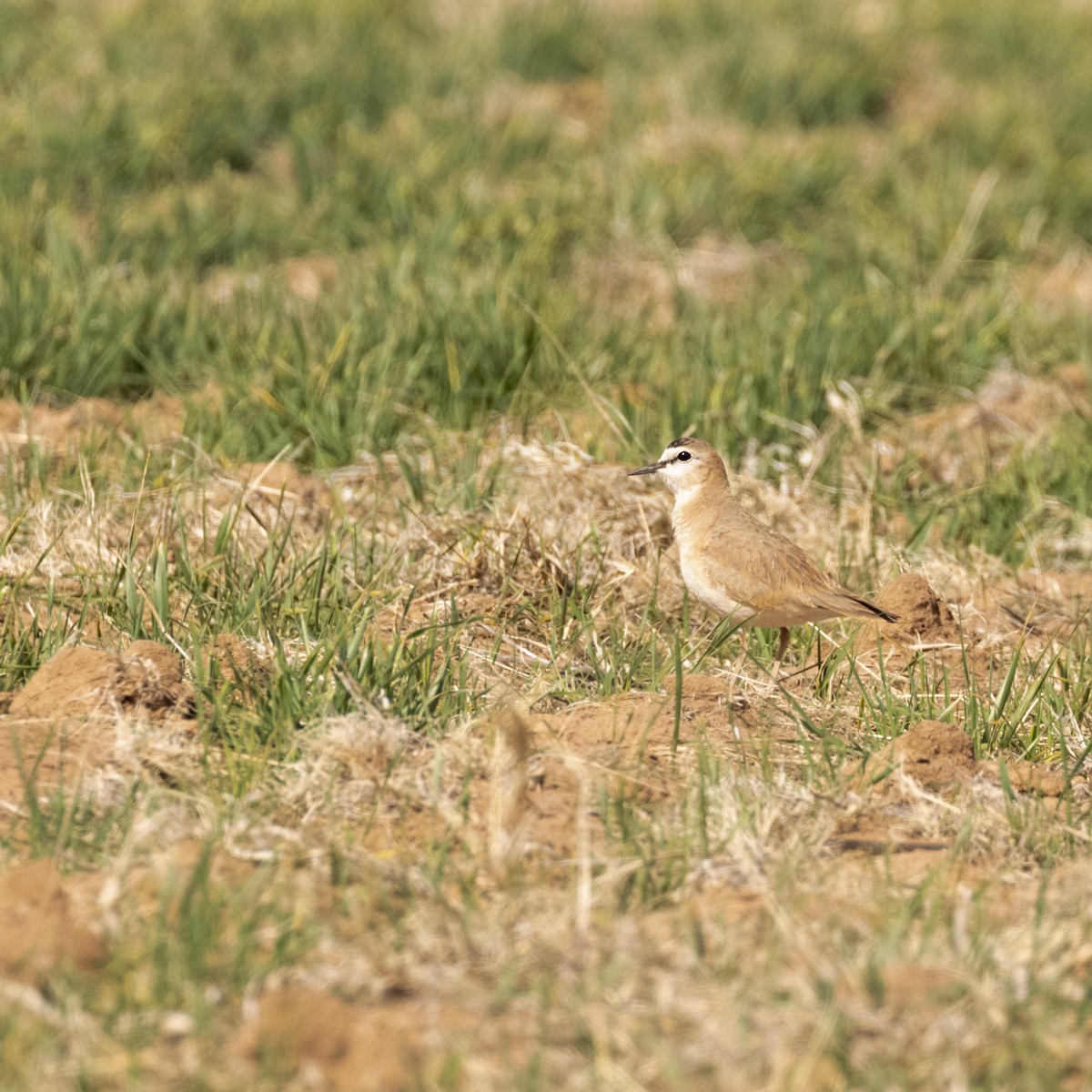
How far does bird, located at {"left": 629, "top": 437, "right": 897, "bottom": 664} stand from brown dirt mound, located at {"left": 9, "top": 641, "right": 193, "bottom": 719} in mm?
1658

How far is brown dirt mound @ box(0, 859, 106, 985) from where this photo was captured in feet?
9.54

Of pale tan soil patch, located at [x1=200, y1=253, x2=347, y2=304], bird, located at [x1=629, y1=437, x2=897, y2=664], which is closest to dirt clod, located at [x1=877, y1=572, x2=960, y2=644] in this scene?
bird, located at [x1=629, y1=437, x2=897, y2=664]

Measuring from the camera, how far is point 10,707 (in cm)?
396

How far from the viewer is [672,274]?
25.0 ft

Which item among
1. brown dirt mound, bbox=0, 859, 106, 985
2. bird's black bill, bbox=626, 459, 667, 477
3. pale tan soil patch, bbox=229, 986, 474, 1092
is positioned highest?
brown dirt mound, bbox=0, 859, 106, 985

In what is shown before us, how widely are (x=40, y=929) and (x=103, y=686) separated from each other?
1.00 metres

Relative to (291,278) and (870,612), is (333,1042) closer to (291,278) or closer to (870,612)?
(870,612)

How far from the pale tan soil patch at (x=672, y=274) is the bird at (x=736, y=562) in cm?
231

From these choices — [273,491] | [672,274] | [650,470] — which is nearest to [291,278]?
[672,274]

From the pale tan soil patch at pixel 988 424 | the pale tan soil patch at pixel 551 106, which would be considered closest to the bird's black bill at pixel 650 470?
the pale tan soil patch at pixel 988 424

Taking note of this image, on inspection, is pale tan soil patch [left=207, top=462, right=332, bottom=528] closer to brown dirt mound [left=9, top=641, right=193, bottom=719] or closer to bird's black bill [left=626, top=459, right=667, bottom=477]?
bird's black bill [left=626, top=459, right=667, bottom=477]

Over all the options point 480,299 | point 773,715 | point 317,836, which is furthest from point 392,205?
point 317,836

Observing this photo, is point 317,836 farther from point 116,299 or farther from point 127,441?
point 116,299

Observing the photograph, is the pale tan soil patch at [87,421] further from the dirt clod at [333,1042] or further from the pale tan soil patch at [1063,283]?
the pale tan soil patch at [1063,283]
